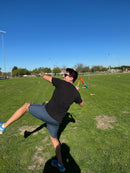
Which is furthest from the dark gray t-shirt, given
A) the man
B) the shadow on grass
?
the shadow on grass

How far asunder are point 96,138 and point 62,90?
2.16 m

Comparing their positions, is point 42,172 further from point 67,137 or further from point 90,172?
point 67,137

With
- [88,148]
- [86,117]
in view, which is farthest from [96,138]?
[86,117]

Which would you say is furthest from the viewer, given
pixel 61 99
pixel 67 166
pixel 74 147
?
pixel 74 147

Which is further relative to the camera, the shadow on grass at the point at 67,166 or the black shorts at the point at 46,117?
the shadow on grass at the point at 67,166

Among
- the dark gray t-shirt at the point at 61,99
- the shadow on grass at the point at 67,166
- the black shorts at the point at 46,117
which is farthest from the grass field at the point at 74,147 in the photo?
the dark gray t-shirt at the point at 61,99

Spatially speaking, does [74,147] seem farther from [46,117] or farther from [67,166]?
[46,117]

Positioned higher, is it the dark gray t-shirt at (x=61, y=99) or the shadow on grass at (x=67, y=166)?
the dark gray t-shirt at (x=61, y=99)

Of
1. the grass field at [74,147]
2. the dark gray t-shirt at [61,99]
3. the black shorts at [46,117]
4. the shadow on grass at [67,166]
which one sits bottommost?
the shadow on grass at [67,166]

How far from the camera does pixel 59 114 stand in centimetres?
252

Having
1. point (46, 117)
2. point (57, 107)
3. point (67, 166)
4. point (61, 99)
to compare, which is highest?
point (61, 99)

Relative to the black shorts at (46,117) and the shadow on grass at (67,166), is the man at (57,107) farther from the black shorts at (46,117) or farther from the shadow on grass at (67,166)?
the shadow on grass at (67,166)

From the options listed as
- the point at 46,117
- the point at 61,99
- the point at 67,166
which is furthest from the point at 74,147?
the point at 61,99

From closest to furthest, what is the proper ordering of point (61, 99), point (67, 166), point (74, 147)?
point (61, 99) < point (67, 166) < point (74, 147)
